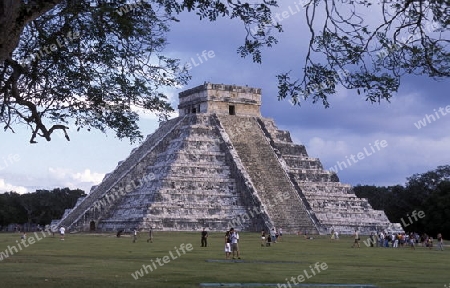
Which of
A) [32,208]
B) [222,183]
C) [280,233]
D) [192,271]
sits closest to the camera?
[192,271]

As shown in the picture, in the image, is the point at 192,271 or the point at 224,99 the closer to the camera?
the point at 192,271

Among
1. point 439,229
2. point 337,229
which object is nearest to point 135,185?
point 337,229

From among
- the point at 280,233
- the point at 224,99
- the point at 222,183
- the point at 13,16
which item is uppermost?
the point at 224,99

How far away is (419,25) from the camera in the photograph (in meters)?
9.38

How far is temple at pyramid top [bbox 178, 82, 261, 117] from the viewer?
52.7 metres

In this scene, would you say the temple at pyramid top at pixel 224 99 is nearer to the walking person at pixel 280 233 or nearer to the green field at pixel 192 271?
the walking person at pixel 280 233

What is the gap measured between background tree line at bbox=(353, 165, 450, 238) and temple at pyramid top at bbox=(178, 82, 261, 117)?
15690 millimetres

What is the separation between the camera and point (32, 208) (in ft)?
256

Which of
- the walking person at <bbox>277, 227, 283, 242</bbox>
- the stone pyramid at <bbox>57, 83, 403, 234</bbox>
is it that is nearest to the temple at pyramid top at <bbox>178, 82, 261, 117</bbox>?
the stone pyramid at <bbox>57, 83, 403, 234</bbox>

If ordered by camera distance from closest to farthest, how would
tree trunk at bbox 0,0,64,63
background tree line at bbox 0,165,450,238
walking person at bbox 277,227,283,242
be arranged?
tree trunk at bbox 0,0,64,63 < walking person at bbox 277,227,283,242 < background tree line at bbox 0,165,450,238

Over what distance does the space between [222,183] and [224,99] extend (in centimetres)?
820

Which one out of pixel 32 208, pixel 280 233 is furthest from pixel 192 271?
pixel 32 208

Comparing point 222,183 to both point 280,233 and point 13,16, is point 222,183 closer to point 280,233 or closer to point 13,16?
point 280,233

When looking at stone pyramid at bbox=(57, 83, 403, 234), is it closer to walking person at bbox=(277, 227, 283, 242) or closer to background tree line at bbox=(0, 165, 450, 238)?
walking person at bbox=(277, 227, 283, 242)
